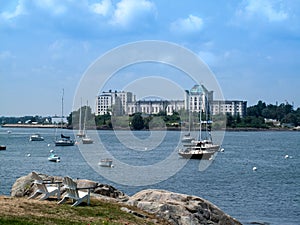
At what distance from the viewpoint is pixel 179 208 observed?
58.9 ft

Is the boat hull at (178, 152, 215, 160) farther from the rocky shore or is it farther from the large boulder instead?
the large boulder

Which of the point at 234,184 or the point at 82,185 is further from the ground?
the point at 82,185

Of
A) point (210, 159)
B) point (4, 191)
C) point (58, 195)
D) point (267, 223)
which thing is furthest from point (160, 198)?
point (210, 159)

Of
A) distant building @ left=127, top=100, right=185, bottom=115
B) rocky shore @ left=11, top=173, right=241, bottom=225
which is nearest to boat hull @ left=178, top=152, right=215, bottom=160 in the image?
distant building @ left=127, top=100, right=185, bottom=115

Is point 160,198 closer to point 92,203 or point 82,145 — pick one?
point 92,203

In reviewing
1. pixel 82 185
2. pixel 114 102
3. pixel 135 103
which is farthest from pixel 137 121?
pixel 82 185

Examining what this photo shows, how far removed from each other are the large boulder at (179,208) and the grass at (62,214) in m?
0.44

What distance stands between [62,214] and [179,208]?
3855 millimetres

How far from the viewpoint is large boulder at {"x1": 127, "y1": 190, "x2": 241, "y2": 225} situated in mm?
17683

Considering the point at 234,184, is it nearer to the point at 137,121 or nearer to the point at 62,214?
the point at 62,214

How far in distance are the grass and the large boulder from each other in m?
0.44

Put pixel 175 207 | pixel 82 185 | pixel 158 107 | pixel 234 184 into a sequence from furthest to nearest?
pixel 158 107 < pixel 234 184 < pixel 82 185 < pixel 175 207

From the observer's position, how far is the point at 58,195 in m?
18.6

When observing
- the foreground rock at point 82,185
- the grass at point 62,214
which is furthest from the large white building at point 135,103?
the grass at point 62,214
